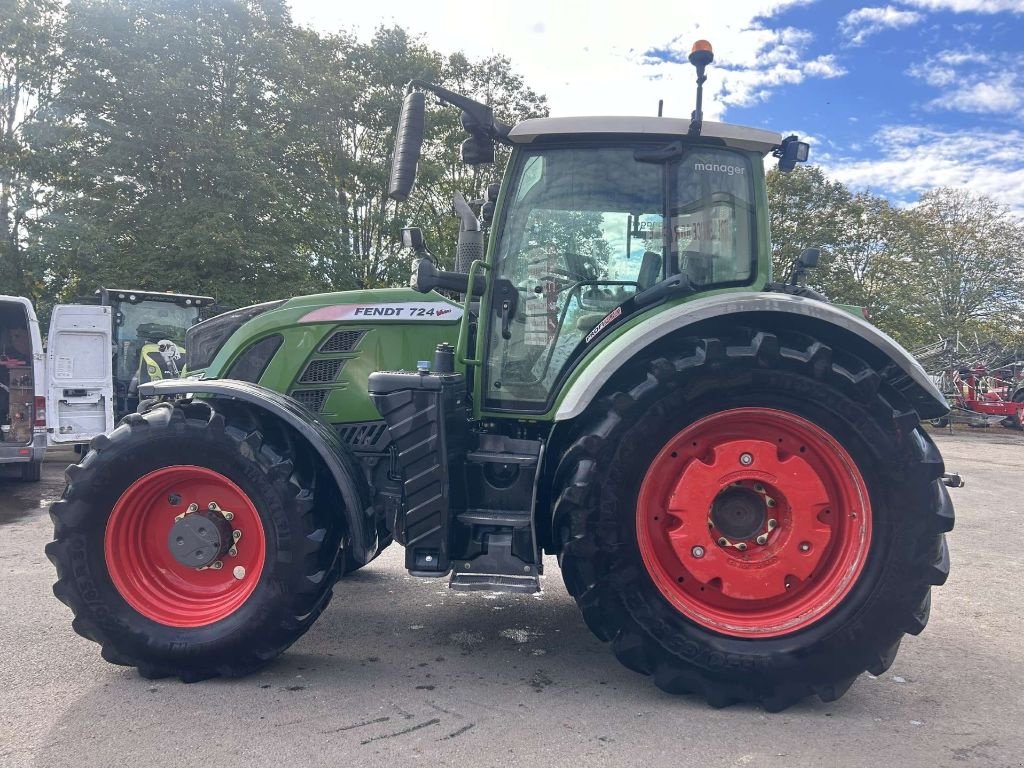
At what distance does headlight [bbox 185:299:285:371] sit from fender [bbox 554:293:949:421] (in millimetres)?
1975

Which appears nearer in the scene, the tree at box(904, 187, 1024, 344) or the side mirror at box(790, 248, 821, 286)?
the side mirror at box(790, 248, 821, 286)

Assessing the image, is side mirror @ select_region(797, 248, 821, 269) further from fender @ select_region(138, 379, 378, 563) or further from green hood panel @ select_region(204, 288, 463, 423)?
fender @ select_region(138, 379, 378, 563)

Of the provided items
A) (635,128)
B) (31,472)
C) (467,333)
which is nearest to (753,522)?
(467,333)

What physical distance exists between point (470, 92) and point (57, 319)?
15.5 meters

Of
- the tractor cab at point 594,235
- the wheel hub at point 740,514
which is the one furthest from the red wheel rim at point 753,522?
the tractor cab at point 594,235

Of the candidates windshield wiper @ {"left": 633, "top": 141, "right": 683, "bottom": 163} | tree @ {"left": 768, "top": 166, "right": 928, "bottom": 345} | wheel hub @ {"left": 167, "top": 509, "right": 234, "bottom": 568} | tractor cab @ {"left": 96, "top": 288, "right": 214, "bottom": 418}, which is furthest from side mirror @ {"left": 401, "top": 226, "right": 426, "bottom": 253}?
tree @ {"left": 768, "top": 166, "right": 928, "bottom": 345}

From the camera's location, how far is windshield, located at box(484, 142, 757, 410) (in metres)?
3.33

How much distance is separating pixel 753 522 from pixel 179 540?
2.48 m

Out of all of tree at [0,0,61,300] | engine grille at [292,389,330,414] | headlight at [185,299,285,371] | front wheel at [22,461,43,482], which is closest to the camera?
engine grille at [292,389,330,414]

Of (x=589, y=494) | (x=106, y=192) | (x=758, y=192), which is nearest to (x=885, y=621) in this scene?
(x=589, y=494)

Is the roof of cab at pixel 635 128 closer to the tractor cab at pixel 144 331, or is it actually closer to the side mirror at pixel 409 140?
the side mirror at pixel 409 140

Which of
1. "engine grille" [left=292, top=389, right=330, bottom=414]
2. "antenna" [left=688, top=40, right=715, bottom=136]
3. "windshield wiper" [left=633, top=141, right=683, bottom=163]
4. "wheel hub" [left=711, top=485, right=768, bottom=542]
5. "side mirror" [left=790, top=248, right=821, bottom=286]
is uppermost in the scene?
"antenna" [left=688, top=40, right=715, bottom=136]

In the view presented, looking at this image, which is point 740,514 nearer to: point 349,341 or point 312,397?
point 349,341

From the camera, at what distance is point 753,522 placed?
3.04m
